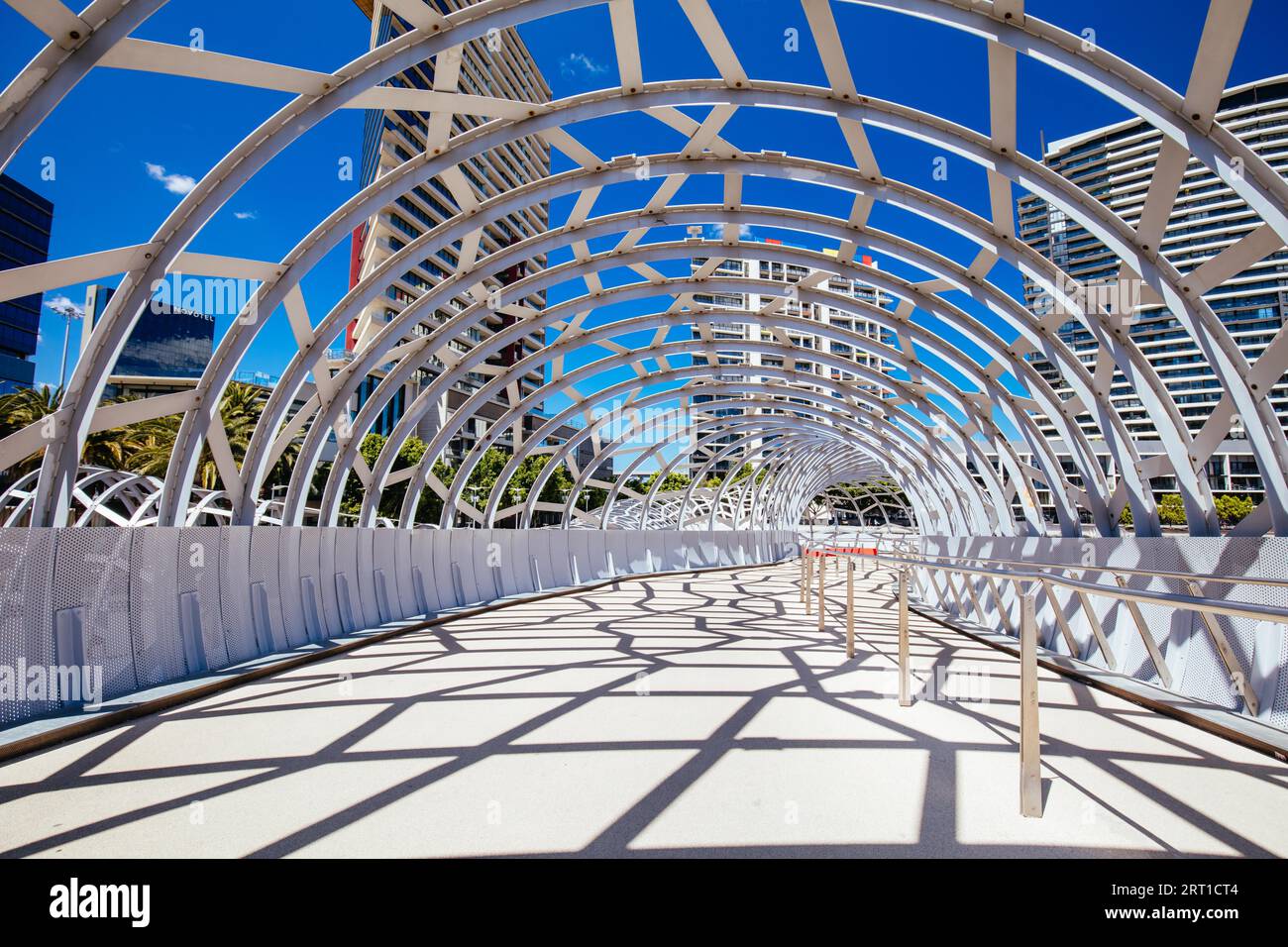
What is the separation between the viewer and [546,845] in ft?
11.1

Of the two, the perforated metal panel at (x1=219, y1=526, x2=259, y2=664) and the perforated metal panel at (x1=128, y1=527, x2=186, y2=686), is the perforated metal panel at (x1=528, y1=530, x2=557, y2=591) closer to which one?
the perforated metal panel at (x1=219, y1=526, x2=259, y2=664)

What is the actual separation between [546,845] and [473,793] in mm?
929

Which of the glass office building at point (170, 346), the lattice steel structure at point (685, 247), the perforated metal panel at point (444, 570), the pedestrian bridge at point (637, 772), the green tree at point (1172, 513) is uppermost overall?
the glass office building at point (170, 346)

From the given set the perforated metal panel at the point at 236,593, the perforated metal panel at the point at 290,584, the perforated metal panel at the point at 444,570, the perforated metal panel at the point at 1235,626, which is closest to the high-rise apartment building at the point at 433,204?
the perforated metal panel at the point at 444,570

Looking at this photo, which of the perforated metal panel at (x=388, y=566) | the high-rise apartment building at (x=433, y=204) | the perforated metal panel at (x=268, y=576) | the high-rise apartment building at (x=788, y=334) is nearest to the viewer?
the perforated metal panel at (x=268, y=576)

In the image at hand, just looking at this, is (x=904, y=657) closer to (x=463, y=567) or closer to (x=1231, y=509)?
(x=463, y=567)

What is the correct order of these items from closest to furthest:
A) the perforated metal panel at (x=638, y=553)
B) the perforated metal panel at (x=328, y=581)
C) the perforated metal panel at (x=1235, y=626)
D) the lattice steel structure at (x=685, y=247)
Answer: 1. the perforated metal panel at (x=1235, y=626)
2. the lattice steel structure at (x=685, y=247)
3. the perforated metal panel at (x=328, y=581)
4. the perforated metal panel at (x=638, y=553)

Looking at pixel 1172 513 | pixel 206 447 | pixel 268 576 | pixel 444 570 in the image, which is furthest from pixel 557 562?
pixel 1172 513

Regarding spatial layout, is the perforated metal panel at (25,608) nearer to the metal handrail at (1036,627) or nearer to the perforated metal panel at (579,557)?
the metal handrail at (1036,627)

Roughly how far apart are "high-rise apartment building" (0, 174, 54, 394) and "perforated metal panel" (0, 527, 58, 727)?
67.3 metres

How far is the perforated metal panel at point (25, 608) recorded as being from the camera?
5.47 m

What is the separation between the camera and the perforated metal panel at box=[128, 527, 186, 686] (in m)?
6.71

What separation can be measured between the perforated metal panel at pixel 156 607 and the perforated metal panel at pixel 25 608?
2.73ft
